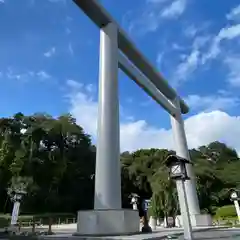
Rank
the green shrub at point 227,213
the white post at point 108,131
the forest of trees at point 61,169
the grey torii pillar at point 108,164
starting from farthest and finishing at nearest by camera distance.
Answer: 1. the forest of trees at point 61,169
2. the green shrub at point 227,213
3. the white post at point 108,131
4. the grey torii pillar at point 108,164

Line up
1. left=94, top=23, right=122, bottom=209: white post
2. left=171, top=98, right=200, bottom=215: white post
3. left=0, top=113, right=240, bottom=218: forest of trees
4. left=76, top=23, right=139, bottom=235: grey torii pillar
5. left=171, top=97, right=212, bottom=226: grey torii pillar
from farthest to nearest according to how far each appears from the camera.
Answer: left=0, top=113, right=240, bottom=218: forest of trees, left=171, top=98, right=200, bottom=215: white post, left=171, top=97, right=212, bottom=226: grey torii pillar, left=94, top=23, right=122, bottom=209: white post, left=76, top=23, right=139, bottom=235: grey torii pillar

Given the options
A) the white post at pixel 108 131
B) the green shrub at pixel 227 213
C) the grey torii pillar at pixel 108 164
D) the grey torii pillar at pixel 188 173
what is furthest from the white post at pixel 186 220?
the green shrub at pixel 227 213

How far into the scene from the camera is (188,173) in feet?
55.6

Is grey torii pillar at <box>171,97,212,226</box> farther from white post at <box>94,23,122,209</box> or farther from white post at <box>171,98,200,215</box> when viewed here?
white post at <box>94,23,122,209</box>

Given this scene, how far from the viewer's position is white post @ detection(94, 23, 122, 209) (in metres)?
9.51

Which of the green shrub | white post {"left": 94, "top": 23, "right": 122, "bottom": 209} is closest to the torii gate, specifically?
white post {"left": 94, "top": 23, "right": 122, "bottom": 209}

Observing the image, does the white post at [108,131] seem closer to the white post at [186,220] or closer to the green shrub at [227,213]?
Result: the white post at [186,220]

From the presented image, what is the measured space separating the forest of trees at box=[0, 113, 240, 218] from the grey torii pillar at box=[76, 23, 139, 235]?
78.2ft

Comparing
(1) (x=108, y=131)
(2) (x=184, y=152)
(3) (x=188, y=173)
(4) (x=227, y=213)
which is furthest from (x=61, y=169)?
(1) (x=108, y=131)

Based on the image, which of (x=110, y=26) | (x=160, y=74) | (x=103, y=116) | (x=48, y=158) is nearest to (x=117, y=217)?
(x=103, y=116)

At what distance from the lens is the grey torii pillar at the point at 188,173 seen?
52.9 ft

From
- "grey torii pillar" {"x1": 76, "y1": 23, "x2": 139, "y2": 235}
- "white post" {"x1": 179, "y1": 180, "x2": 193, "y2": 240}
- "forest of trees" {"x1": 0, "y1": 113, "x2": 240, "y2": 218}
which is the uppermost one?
"forest of trees" {"x1": 0, "y1": 113, "x2": 240, "y2": 218}

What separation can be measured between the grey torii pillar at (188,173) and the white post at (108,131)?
7.85 metres

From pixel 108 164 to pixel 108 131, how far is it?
117cm
